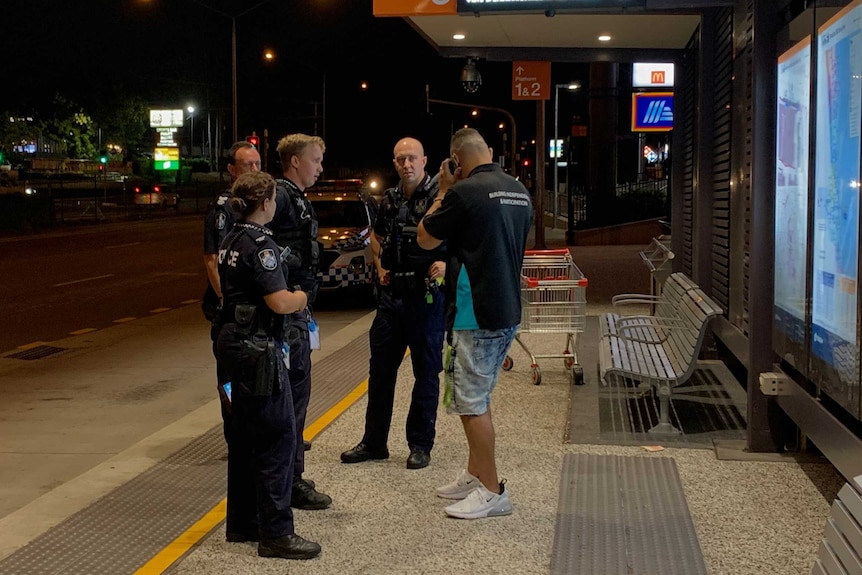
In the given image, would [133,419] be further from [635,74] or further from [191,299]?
[635,74]

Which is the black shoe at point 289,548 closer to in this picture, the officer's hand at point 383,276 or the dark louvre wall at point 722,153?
the officer's hand at point 383,276

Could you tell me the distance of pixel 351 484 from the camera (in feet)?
19.5

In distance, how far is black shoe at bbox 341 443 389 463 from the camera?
20.9 feet

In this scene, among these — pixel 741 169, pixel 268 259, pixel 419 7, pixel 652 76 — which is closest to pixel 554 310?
pixel 741 169

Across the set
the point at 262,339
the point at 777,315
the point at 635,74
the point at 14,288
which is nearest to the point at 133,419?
the point at 262,339

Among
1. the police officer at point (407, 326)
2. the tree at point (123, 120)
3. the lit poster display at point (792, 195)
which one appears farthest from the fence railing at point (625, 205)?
the tree at point (123, 120)

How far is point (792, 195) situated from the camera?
241 inches

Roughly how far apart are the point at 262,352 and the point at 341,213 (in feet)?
38.1

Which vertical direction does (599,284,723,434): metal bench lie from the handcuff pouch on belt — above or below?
below

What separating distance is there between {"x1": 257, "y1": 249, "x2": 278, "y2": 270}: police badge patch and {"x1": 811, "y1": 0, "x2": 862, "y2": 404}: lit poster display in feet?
8.86

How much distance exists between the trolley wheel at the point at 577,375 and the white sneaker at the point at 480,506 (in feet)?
11.2

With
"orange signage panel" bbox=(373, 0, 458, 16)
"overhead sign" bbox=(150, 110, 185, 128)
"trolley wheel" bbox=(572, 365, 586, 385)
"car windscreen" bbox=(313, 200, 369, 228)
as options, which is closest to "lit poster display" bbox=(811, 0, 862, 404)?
"trolley wheel" bbox=(572, 365, 586, 385)

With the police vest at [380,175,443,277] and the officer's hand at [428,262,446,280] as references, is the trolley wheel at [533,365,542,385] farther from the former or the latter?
the officer's hand at [428,262,446,280]

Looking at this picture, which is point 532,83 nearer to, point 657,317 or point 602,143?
point 602,143
